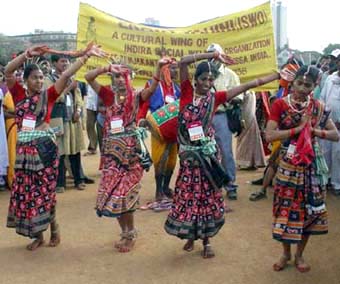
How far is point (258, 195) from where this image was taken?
6324 millimetres

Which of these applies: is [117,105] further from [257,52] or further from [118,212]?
[257,52]

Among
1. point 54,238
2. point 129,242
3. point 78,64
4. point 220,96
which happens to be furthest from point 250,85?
point 54,238

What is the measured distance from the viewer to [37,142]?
435 centimetres

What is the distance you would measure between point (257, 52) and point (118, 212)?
7.70ft

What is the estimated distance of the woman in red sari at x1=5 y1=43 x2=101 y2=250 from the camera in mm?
4316

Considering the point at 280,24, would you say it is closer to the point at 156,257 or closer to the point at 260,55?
the point at 260,55

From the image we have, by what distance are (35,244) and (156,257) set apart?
1156mm

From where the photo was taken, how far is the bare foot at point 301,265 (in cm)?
402

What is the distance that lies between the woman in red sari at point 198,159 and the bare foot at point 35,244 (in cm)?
129

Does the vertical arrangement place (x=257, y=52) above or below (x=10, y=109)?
above

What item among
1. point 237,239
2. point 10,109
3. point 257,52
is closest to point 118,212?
point 237,239

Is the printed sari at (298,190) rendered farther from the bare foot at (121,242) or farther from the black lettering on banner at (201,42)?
the black lettering on banner at (201,42)

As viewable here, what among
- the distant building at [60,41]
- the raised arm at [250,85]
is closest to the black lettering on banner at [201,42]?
the distant building at [60,41]

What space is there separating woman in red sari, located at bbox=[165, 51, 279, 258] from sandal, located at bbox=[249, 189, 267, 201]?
2.05 m
